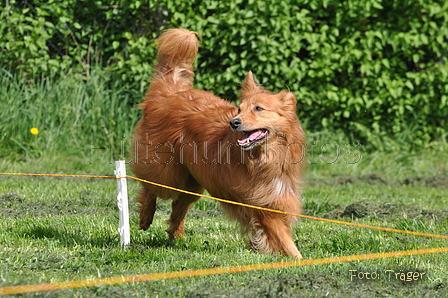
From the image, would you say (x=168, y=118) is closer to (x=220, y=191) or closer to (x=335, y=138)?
(x=220, y=191)

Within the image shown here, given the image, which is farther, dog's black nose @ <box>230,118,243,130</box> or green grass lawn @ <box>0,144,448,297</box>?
dog's black nose @ <box>230,118,243,130</box>

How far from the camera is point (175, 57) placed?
6188 millimetres

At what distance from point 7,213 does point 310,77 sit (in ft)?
19.0

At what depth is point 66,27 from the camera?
10.5 meters

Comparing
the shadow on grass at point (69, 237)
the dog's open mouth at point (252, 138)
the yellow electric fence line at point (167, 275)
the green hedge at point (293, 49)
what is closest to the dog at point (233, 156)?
the dog's open mouth at point (252, 138)

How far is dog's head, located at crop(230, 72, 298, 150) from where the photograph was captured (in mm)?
4664

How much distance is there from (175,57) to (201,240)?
189cm

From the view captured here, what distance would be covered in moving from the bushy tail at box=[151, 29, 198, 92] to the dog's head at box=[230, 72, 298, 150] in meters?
1.35

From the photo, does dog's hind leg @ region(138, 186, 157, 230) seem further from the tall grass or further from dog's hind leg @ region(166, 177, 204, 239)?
the tall grass

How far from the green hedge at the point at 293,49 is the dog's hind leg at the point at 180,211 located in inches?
172

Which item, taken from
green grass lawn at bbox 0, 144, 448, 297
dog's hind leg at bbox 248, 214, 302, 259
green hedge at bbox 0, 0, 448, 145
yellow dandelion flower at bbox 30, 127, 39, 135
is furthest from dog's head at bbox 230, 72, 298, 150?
yellow dandelion flower at bbox 30, 127, 39, 135

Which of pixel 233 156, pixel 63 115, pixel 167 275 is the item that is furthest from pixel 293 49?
pixel 167 275

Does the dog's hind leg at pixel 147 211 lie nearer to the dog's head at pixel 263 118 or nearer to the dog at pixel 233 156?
the dog at pixel 233 156

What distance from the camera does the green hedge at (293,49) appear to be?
988 centimetres
